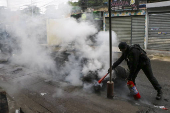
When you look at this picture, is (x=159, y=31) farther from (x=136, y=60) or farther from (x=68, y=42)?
(x=136, y=60)

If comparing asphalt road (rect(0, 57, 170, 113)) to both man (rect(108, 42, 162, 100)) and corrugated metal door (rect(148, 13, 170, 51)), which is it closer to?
man (rect(108, 42, 162, 100))

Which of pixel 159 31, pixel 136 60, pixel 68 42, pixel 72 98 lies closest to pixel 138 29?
pixel 159 31

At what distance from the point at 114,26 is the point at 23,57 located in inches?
312

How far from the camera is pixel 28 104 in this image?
398 cm

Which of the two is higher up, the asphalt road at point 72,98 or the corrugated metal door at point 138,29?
the corrugated metal door at point 138,29

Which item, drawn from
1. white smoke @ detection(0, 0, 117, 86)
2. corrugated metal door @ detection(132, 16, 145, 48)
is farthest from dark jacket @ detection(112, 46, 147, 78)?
corrugated metal door @ detection(132, 16, 145, 48)

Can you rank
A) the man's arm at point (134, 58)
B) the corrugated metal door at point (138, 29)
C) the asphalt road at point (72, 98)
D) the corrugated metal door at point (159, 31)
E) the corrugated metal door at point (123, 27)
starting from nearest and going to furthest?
the asphalt road at point (72, 98) → the man's arm at point (134, 58) → the corrugated metal door at point (159, 31) → the corrugated metal door at point (138, 29) → the corrugated metal door at point (123, 27)

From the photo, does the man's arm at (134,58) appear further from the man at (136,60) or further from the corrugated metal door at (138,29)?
the corrugated metal door at (138,29)

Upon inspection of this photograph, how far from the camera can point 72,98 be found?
421 centimetres

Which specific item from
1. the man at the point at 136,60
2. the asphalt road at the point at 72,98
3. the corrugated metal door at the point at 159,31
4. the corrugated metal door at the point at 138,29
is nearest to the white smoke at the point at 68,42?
the asphalt road at the point at 72,98

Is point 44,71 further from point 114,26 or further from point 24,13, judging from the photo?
point 114,26

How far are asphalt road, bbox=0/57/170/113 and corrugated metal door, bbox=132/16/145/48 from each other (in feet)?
22.9

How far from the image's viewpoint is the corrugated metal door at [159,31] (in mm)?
11000

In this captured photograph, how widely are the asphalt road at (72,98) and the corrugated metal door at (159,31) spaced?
6.07m
